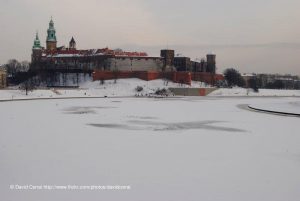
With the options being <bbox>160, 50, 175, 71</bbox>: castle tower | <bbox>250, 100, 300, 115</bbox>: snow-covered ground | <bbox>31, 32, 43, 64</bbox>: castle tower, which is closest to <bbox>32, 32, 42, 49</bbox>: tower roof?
<bbox>31, 32, 43, 64</bbox>: castle tower

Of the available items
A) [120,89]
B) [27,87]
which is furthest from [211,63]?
[27,87]

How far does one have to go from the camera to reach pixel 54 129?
1559 cm

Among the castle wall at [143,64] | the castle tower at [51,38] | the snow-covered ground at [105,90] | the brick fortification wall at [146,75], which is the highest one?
the castle tower at [51,38]

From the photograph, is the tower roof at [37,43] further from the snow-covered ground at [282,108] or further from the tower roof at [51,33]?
the snow-covered ground at [282,108]

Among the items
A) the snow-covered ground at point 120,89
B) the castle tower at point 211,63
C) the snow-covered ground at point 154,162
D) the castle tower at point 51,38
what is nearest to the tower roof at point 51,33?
the castle tower at point 51,38

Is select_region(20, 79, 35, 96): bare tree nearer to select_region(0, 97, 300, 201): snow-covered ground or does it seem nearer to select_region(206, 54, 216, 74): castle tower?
select_region(0, 97, 300, 201): snow-covered ground

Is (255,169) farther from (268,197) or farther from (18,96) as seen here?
(18,96)

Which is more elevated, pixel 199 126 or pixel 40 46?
pixel 40 46

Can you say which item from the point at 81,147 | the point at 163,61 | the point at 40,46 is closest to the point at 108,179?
the point at 81,147

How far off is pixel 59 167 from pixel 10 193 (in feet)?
6.43

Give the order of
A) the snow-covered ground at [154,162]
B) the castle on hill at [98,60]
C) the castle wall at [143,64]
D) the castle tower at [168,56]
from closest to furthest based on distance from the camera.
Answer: the snow-covered ground at [154,162]
the castle on hill at [98,60]
the castle wall at [143,64]
the castle tower at [168,56]

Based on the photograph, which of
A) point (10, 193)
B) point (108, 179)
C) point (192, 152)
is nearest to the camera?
point (10, 193)

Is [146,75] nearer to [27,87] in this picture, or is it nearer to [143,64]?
[143,64]

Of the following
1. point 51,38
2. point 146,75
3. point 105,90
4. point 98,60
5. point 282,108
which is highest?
point 51,38
